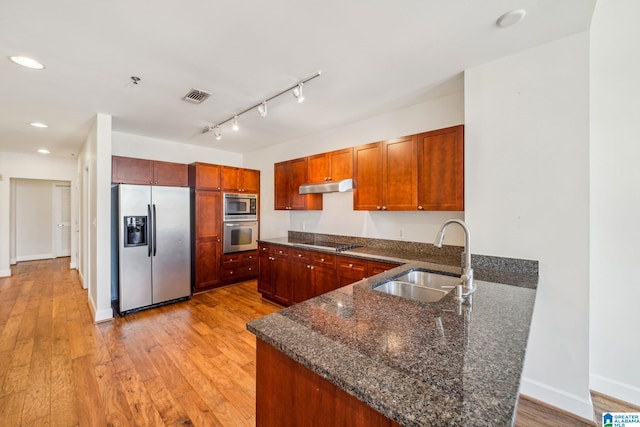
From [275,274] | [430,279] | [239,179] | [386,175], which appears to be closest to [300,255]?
[275,274]

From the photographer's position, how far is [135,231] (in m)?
3.81

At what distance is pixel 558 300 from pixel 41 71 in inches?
185

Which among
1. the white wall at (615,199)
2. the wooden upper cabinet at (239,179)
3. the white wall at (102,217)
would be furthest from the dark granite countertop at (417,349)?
the wooden upper cabinet at (239,179)

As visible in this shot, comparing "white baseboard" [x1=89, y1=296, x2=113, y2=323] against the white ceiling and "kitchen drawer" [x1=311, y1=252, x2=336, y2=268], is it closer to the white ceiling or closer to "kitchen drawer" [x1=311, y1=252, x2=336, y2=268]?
the white ceiling

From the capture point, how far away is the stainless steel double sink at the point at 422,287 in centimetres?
189

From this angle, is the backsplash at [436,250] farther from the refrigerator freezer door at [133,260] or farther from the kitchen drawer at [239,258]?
the refrigerator freezer door at [133,260]

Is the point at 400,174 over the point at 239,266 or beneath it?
over

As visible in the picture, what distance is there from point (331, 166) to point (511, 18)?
229cm

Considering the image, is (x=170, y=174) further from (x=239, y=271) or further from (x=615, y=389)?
(x=615, y=389)

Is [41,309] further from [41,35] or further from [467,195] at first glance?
[467,195]

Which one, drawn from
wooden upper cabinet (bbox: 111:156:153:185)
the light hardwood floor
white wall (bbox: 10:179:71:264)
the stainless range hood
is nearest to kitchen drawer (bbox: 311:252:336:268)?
the stainless range hood

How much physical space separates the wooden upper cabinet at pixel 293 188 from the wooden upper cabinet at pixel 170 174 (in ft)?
5.43

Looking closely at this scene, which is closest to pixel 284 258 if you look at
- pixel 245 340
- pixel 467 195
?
pixel 245 340

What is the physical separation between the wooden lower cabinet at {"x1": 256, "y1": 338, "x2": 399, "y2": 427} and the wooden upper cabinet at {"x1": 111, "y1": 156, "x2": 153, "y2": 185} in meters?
4.06
